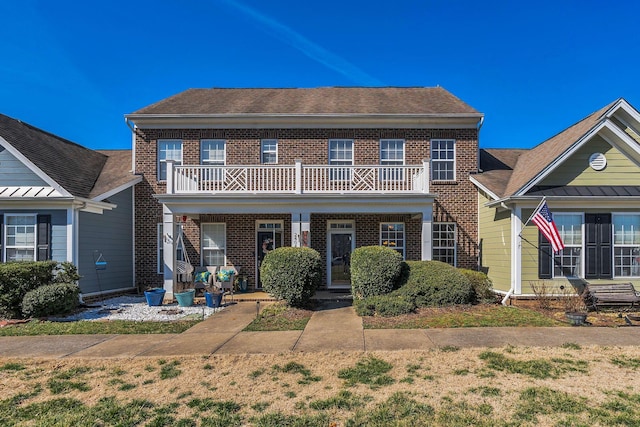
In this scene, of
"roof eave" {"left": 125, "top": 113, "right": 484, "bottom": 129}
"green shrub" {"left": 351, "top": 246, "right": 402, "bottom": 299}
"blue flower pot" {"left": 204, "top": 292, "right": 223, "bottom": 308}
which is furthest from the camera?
"roof eave" {"left": 125, "top": 113, "right": 484, "bottom": 129}

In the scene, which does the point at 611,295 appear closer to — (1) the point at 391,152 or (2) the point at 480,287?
(2) the point at 480,287

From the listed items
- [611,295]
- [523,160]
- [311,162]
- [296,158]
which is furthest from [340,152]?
[611,295]

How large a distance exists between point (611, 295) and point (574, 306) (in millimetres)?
1410

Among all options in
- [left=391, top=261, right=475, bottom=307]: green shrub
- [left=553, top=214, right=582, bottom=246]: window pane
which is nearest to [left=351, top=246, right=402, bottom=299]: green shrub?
[left=391, top=261, right=475, bottom=307]: green shrub

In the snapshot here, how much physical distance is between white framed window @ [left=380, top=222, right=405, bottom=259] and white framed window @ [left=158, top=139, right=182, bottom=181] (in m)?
8.13

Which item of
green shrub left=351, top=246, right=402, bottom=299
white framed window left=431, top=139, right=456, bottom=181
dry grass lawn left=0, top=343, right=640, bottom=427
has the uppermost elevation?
white framed window left=431, top=139, right=456, bottom=181

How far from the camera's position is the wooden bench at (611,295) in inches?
392

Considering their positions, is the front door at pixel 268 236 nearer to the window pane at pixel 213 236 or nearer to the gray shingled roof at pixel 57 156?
the window pane at pixel 213 236

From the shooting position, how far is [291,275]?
31.8 feet

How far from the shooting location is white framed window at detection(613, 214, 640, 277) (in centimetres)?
1116

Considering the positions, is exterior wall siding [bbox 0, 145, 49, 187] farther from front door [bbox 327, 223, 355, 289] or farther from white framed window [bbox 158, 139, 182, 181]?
front door [bbox 327, 223, 355, 289]

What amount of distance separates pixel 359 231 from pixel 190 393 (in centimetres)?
988

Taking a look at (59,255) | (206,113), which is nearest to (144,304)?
(59,255)

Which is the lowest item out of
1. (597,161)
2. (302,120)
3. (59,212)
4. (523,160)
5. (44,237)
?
(44,237)
